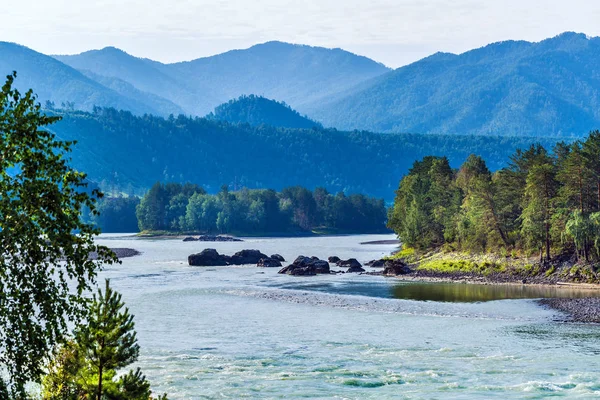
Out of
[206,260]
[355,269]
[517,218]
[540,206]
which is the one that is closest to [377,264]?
[355,269]

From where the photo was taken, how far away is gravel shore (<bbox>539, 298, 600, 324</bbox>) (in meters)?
71.7

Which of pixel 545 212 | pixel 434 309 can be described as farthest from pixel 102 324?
pixel 545 212

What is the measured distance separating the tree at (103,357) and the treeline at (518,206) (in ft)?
A: 250

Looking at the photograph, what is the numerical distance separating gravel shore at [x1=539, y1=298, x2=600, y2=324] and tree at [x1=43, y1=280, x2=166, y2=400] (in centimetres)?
5116

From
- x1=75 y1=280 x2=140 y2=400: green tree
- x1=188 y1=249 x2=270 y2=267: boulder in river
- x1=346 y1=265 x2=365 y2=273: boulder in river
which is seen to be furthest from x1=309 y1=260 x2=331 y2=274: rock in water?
x1=75 y1=280 x2=140 y2=400: green tree

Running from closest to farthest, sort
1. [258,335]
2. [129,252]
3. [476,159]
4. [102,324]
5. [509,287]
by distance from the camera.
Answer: [102,324] < [258,335] < [509,287] < [476,159] < [129,252]

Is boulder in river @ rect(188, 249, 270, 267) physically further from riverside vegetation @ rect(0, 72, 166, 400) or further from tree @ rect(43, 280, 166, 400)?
riverside vegetation @ rect(0, 72, 166, 400)

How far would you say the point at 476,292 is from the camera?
3708 inches

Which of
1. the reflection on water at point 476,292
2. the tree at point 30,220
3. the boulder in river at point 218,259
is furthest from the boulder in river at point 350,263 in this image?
the tree at point 30,220

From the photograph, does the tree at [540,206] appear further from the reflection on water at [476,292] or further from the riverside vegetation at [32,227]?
the riverside vegetation at [32,227]

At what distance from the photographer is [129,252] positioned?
183000 mm

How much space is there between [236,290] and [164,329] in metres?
31.6

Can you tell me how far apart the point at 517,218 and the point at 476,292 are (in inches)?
810

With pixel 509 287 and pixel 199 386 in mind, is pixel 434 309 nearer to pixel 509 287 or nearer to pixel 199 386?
pixel 509 287
